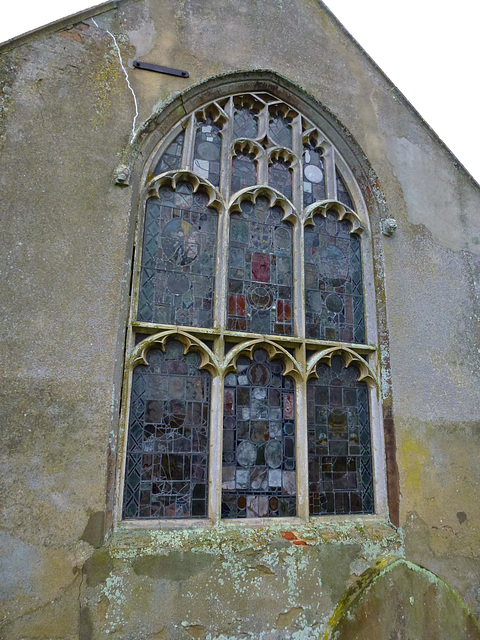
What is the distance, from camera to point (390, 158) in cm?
547

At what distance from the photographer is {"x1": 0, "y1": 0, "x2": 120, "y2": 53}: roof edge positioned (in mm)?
4156

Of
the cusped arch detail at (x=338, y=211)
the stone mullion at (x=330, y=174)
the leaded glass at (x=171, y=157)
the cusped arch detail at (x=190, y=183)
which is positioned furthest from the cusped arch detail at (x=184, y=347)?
the stone mullion at (x=330, y=174)

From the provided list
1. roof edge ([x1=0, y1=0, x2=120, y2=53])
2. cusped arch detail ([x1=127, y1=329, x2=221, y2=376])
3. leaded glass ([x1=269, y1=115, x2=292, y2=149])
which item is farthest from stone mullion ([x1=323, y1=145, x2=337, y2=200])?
roof edge ([x1=0, y1=0, x2=120, y2=53])

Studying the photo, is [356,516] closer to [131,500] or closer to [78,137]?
[131,500]

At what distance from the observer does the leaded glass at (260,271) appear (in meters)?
4.52

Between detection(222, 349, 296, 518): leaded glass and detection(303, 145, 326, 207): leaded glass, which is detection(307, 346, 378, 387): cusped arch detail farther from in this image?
detection(303, 145, 326, 207): leaded glass

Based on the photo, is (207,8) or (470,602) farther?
(207,8)

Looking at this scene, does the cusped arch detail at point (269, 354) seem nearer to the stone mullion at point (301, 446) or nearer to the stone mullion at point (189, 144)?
the stone mullion at point (301, 446)

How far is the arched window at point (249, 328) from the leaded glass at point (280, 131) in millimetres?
17

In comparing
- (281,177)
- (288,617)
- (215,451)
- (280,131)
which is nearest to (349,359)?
(215,451)

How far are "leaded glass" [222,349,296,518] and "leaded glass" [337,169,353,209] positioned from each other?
7.22ft

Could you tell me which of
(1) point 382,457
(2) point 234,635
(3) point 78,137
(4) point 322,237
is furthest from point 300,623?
(3) point 78,137

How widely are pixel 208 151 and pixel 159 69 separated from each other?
0.94m

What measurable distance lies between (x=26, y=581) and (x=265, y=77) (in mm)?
5409
